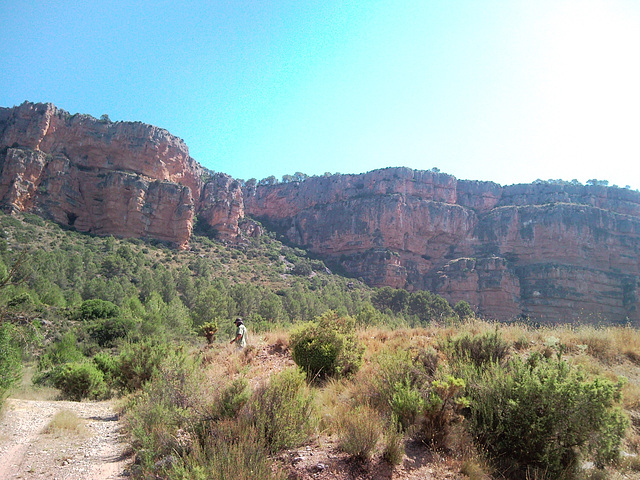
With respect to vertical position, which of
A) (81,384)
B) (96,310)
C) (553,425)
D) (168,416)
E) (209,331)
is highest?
(553,425)

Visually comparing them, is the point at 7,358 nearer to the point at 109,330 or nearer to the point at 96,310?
the point at 109,330

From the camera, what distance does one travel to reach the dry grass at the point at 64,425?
6.24m

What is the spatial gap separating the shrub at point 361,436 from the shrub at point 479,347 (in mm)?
2695

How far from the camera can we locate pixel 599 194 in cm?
7206

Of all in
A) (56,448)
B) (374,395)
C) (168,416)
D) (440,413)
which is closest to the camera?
(440,413)

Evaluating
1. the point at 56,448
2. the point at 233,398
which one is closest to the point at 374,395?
the point at 233,398

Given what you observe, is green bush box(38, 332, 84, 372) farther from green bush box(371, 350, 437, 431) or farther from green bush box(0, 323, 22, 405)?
green bush box(371, 350, 437, 431)

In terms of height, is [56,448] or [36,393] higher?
[56,448]

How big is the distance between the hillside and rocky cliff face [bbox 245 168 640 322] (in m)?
0.23

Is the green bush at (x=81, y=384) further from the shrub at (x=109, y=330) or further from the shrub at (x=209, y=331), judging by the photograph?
the shrub at (x=109, y=330)

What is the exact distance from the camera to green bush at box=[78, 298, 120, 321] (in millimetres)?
24500

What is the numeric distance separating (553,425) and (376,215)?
6941 centimetres

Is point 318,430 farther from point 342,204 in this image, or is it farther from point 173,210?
point 342,204

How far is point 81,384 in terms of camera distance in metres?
10.1
